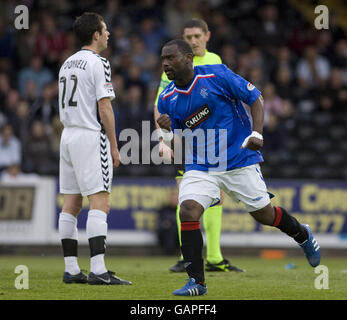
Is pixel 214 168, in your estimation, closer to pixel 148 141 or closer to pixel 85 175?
pixel 85 175

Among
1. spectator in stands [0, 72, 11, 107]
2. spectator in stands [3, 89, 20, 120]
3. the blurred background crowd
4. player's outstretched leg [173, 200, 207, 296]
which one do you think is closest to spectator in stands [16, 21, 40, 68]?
the blurred background crowd

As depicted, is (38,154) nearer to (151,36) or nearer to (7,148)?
(7,148)

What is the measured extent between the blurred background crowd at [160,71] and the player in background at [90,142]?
22.1 ft

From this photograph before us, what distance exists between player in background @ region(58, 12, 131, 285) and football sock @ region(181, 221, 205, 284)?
916 mm

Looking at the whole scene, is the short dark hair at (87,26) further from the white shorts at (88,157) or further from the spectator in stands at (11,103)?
the spectator in stands at (11,103)

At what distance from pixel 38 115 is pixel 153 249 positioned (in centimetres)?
317

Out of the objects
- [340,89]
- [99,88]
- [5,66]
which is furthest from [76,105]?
[340,89]

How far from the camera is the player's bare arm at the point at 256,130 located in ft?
20.2

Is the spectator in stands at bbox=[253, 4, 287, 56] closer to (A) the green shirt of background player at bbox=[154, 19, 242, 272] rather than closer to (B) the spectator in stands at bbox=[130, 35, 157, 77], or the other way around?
(B) the spectator in stands at bbox=[130, 35, 157, 77]

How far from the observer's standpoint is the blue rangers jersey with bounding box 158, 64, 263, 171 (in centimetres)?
651

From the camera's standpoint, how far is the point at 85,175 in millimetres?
6812

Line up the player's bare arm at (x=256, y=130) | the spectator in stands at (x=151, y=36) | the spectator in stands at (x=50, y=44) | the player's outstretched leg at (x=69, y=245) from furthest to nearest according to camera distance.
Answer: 1. the spectator in stands at (x=151, y=36)
2. the spectator in stands at (x=50, y=44)
3. the player's outstretched leg at (x=69, y=245)
4. the player's bare arm at (x=256, y=130)

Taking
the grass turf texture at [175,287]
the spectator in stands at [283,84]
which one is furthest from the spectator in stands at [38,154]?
the grass turf texture at [175,287]

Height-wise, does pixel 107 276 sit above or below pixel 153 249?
above
